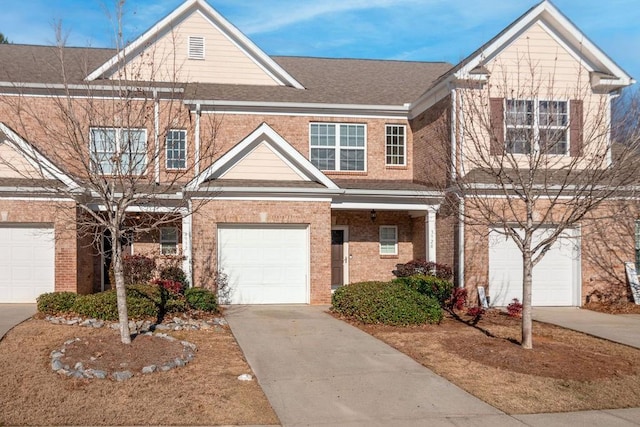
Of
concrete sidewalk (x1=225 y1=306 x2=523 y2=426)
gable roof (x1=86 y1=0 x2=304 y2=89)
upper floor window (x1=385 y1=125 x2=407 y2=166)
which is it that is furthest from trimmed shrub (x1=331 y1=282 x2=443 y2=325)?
gable roof (x1=86 y1=0 x2=304 y2=89)

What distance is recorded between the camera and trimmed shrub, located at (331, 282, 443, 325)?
13492mm

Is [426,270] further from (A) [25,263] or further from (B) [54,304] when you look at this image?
(A) [25,263]

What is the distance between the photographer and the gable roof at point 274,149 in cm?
1664

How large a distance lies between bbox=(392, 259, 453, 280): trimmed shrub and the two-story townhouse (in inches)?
18.9

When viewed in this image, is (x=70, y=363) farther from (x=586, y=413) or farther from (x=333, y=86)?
(x=333, y=86)

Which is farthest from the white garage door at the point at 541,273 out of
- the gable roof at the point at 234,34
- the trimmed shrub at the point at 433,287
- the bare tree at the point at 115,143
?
the gable roof at the point at 234,34

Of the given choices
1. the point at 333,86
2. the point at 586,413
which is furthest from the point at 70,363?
the point at 333,86

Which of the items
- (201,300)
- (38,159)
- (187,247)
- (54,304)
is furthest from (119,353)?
(187,247)

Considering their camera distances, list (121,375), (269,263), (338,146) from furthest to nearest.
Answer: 1. (338,146)
2. (269,263)
3. (121,375)

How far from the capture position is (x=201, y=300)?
14211mm

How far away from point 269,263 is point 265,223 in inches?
45.4

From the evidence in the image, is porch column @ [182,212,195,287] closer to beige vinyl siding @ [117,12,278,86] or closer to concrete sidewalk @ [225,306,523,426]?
concrete sidewalk @ [225,306,523,426]

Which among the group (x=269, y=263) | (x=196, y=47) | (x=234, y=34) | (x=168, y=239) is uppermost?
(x=234, y=34)

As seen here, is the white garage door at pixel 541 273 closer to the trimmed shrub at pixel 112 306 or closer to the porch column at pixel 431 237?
the porch column at pixel 431 237
